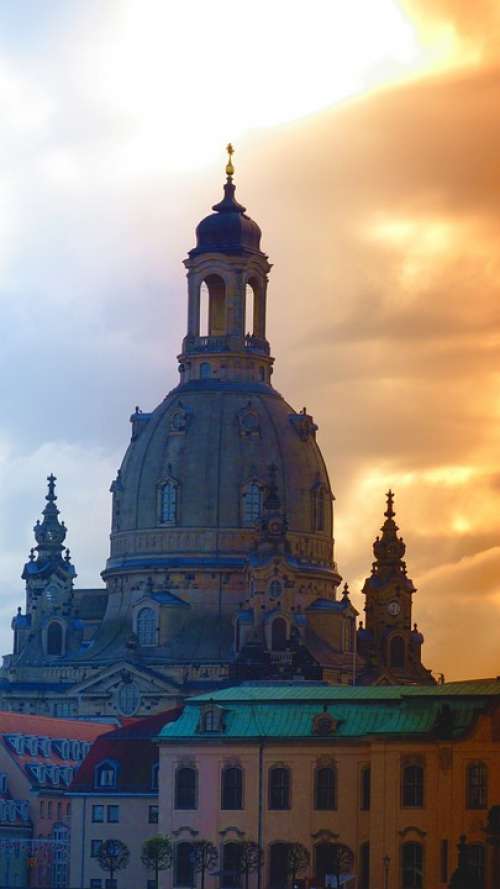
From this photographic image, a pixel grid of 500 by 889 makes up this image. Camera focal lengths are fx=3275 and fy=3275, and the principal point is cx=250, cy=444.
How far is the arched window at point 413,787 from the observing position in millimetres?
139250

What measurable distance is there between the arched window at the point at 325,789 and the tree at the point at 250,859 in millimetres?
3414

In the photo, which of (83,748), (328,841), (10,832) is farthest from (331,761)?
(83,748)

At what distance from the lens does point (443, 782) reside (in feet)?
455

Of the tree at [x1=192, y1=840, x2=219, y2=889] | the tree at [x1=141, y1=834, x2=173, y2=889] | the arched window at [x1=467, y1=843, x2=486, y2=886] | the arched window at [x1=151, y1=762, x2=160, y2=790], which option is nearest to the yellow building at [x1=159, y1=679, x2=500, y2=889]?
the arched window at [x1=467, y1=843, x2=486, y2=886]

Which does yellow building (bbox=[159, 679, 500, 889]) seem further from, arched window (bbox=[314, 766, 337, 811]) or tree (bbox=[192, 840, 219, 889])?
tree (bbox=[192, 840, 219, 889])

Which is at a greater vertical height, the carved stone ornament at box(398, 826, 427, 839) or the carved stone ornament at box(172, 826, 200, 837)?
the carved stone ornament at box(172, 826, 200, 837)

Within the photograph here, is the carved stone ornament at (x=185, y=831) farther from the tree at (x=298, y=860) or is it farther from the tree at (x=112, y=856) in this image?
the tree at (x=112, y=856)

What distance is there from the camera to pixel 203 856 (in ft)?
465

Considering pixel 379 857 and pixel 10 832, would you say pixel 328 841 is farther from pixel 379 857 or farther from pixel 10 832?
pixel 10 832

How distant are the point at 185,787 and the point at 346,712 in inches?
316

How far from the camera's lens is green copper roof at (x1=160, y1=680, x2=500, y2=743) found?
141m

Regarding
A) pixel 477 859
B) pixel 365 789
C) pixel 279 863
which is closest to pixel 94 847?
pixel 279 863

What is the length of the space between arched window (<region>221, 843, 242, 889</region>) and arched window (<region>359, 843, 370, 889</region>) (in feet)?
17.8

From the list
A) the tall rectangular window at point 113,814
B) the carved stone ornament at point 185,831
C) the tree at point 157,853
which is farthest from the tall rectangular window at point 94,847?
the carved stone ornament at point 185,831
